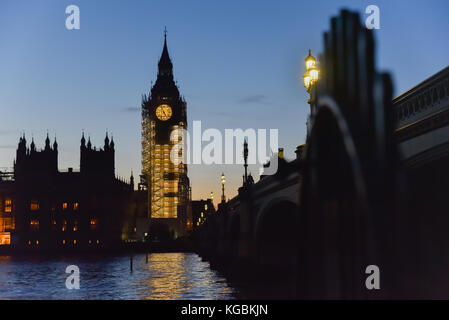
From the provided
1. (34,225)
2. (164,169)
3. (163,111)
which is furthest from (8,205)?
(163,111)

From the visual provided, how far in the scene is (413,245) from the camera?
5.78 meters

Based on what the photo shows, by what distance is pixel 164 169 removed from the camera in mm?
148000

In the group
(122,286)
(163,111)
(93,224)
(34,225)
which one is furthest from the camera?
(163,111)

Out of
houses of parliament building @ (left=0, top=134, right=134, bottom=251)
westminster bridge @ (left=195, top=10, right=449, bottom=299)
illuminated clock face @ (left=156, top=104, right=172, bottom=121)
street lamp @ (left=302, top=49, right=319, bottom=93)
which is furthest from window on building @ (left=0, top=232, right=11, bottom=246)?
westminster bridge @ (left=195, top=10, right=449, bottom=299)

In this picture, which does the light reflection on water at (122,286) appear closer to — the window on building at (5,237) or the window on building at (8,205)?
the window on building at (5,237)

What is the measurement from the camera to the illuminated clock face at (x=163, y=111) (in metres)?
154

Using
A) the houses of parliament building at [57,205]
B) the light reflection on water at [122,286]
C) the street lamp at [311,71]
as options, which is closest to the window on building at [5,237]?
the houses of parliament building at [57,205]

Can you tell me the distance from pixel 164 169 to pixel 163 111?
16.4 meters

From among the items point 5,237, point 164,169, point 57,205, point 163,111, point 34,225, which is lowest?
point 5,237

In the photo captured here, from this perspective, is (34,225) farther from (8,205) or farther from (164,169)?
(164,169)

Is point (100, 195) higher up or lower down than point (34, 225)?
higher up

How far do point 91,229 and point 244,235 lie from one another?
297 feet

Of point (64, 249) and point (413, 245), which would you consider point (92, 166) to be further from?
point (413, 245)
